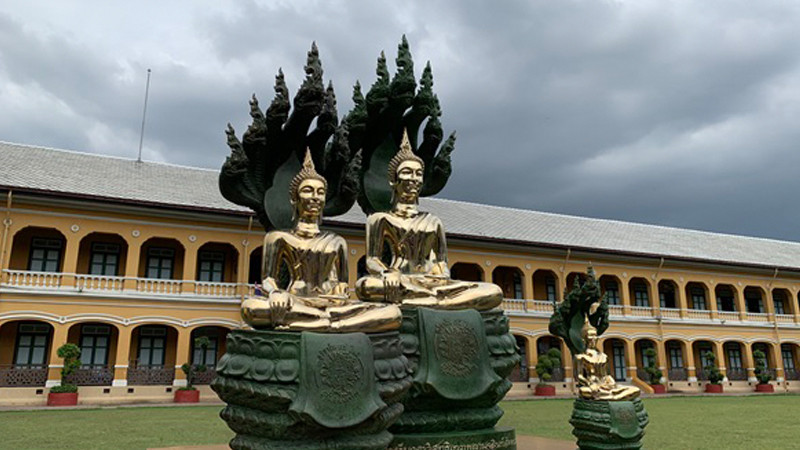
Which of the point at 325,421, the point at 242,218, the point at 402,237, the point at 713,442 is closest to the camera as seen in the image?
the point at 325,421

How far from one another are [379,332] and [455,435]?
1527 mm

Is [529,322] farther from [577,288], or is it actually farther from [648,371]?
[577,288]

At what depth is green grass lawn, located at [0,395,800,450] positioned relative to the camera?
10050mm

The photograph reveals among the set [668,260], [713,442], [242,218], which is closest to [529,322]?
[668,260]

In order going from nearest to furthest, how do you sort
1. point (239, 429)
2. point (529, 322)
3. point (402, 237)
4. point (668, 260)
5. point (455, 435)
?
point (239, 429) → point (455, 435) → point (402, 237) → point (529, 322) → point (668, 260)

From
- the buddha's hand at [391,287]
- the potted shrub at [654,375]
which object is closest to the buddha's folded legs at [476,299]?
the buddha's hand at [391,287]

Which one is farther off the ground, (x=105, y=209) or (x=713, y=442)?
(x=105, y=209)

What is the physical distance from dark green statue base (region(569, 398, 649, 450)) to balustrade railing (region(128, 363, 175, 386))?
1734cm

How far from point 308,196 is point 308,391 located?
1835mm

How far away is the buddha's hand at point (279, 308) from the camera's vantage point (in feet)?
14.1

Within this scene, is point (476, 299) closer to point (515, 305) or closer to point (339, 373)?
point (339, 373)

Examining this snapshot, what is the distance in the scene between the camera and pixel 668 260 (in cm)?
2948

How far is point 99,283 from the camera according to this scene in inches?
782

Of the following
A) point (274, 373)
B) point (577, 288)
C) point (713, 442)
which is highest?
point (577, 288)
